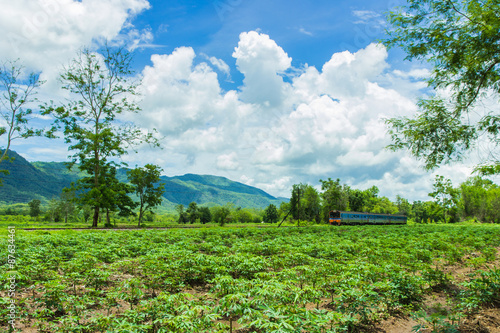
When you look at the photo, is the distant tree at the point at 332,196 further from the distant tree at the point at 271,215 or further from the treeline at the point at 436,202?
the distant tree at the point at 271,215

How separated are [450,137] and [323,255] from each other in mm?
6887

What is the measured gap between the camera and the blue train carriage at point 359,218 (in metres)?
49.0

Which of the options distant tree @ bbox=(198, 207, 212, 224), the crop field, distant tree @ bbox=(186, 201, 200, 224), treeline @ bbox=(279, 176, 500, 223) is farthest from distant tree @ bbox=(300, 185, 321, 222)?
the crop field

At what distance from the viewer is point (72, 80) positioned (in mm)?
33781

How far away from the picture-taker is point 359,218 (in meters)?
53.6

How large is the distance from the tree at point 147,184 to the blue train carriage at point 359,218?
109ft

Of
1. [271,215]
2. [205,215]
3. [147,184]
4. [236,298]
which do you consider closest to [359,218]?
[147,184]

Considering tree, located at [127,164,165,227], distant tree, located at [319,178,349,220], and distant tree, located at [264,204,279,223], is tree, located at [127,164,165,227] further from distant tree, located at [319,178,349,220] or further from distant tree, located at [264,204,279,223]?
distant tree, located at [264,204,279,223]

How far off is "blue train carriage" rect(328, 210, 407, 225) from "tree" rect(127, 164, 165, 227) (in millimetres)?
33193

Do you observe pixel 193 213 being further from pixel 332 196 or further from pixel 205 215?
pixel 332 196

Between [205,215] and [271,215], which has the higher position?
[205,215]

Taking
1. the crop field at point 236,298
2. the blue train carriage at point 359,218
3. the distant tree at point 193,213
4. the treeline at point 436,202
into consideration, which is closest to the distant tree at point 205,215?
the distant tree at point 193,213

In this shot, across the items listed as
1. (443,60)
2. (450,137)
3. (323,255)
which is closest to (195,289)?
(323,255)

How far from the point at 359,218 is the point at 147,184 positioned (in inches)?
1701
